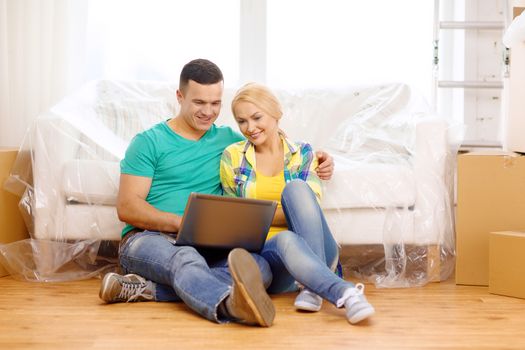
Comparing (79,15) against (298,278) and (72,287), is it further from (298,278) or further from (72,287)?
(298,278)

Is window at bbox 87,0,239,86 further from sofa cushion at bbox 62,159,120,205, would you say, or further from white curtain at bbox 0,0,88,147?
sofa cushion at bbox 62,159,120,205

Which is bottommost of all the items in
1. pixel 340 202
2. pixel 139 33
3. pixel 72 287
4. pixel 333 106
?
pixel 72 287

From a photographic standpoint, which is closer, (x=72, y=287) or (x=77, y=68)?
(x=72, y=287)

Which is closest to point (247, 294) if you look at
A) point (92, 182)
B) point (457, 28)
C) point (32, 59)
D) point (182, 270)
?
point (182, 270)

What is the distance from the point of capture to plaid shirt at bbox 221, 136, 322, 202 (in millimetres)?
2311

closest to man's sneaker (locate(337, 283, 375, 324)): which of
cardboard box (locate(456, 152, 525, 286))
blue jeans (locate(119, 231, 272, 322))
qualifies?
blue jeans (locate(119, 231, 272, 322))

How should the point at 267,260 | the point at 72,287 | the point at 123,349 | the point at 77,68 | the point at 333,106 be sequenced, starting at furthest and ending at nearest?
1. the point at 77,68
2. the point at 333,106
3. the point at 72,287
4. the point at 267,260
5. the point at 123,349

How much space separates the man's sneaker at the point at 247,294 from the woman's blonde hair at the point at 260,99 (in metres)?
0.59

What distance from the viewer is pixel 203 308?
1.93 metres

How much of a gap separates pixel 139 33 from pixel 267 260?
1.77 meters

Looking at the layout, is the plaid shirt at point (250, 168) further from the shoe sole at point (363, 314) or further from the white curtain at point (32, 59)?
the white curtain at point (32, 59)

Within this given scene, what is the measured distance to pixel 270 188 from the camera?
2320mm

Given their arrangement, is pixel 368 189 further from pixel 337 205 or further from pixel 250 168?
pixel 250 168

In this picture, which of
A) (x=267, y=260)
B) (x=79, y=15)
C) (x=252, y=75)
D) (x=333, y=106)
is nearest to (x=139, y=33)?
(x=79, y=15)
